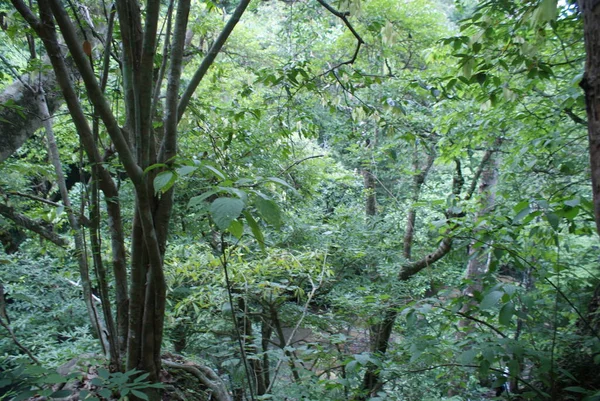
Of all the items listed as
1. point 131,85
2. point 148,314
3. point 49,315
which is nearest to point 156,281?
point 148,314

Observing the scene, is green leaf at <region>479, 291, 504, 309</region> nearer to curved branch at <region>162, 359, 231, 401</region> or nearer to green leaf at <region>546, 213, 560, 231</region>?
green leaf at <region>546, 213, 560, 231</region>

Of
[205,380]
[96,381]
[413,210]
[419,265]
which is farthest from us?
[413,210]

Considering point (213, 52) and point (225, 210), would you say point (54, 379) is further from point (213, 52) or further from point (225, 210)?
point (213, 52)

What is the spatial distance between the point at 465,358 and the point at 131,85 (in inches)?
56.5

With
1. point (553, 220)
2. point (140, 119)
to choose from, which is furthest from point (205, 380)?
point (553, 220)

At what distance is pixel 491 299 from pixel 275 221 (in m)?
0.88

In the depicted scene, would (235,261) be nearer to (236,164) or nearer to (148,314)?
(236,164)

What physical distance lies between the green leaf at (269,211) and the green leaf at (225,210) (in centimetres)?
4

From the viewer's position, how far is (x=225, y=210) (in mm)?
682

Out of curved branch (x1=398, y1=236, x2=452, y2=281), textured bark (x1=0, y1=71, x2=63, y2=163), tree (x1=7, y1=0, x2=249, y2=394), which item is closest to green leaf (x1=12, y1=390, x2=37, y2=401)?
tree (x1=7, y1=0, x2=249, y2=394)

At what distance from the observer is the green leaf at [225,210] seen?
666 mm

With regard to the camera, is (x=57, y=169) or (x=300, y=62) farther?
(x=300, y=62)

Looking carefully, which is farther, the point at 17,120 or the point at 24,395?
the point at 17,120

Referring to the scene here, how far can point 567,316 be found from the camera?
2004 millimetres
